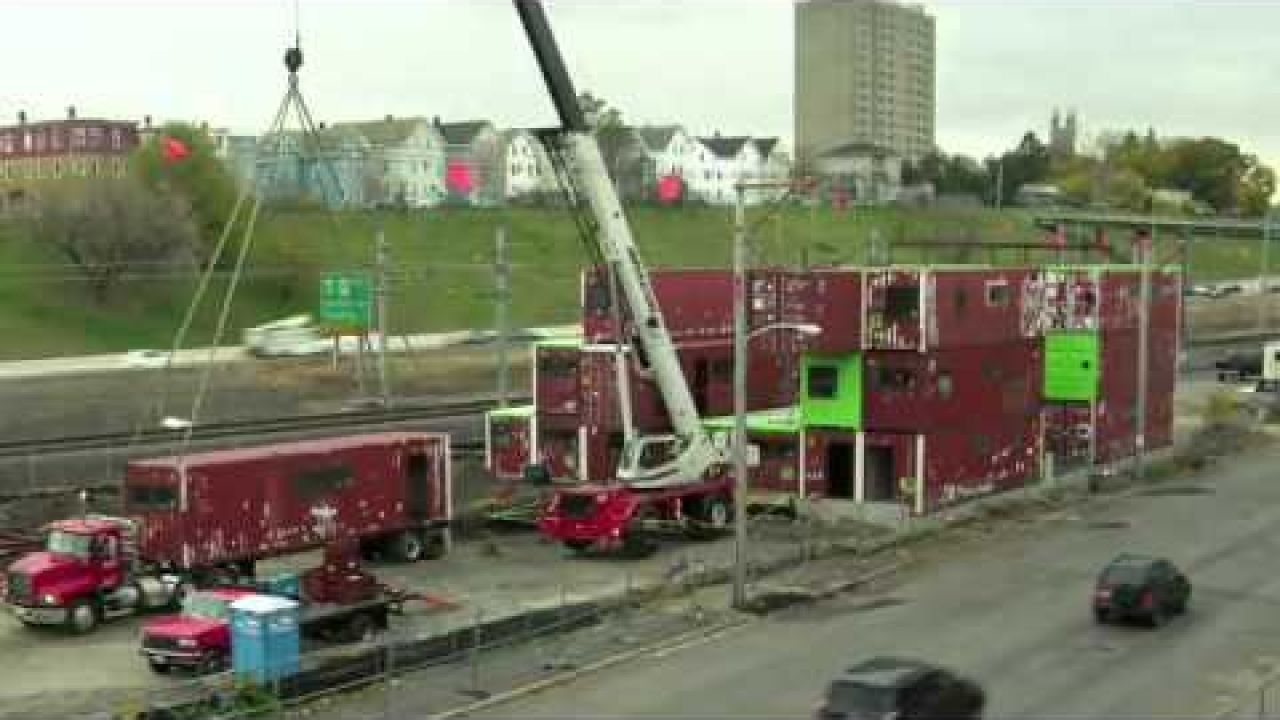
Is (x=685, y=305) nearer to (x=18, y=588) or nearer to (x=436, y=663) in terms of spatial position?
(x=436, y=663)

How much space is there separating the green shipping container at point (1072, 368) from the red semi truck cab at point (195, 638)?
37.4m

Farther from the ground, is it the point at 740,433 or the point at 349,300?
the point at 349,300

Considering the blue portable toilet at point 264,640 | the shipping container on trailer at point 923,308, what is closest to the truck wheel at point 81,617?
the blue portable toilet at point 264,640

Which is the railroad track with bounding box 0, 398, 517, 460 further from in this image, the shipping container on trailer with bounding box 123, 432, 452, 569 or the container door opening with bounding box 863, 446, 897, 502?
the container door opening with bounding box 863, 446, 897, 502

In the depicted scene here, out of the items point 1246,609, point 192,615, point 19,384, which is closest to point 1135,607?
point 1246,609

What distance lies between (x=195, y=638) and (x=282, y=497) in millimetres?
9550

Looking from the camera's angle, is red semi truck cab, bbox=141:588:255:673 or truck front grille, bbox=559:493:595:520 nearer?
red semi truck cab, bbox=141:588:255:673

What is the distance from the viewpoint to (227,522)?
3656 cm

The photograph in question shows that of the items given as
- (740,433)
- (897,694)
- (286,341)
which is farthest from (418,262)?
(897,694)

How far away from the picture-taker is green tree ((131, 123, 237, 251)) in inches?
4469

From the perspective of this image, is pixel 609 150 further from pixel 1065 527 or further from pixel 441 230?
pixel 1065 527

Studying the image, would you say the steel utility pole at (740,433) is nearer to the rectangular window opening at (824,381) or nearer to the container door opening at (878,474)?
the rectangular window opening at (824,381)

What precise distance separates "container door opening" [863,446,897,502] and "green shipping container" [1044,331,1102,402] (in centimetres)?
1086

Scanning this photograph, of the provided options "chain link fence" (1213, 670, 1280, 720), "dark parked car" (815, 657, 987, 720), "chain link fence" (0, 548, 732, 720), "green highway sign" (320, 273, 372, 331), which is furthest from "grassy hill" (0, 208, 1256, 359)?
"dark parked car" (815, 657, 987, 720)
